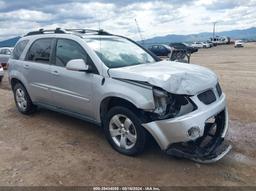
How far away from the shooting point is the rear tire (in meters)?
6.81

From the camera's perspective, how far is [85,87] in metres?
5.07

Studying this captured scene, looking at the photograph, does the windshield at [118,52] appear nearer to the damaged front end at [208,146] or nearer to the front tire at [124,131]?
the front tire at [124,131]

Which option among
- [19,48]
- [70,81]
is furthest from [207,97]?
[19,48]

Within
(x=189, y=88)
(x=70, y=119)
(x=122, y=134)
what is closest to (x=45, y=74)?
(x=70, y=119)

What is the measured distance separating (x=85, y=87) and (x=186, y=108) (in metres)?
1.75

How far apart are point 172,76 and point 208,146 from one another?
1.12 meters

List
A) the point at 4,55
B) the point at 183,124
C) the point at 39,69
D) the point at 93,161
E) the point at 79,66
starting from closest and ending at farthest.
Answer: the point at 183,124 < the point at 93,161 < the point at 79,66 < the point at 39,69 < the point at 4,55

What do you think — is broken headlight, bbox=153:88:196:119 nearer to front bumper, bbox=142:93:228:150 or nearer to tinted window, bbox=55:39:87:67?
front bumper, bbox=142:93:228:150

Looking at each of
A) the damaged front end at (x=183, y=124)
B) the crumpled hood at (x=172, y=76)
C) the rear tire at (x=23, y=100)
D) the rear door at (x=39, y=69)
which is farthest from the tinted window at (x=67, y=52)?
the damaged front end at (x=183, y=124)

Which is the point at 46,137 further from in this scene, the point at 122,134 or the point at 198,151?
the point at 198,151

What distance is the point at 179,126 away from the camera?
156 inches

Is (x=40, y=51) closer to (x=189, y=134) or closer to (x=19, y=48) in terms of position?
(x=19, y=48)

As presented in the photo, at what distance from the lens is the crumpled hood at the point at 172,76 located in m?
4.13

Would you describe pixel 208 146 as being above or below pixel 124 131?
below
